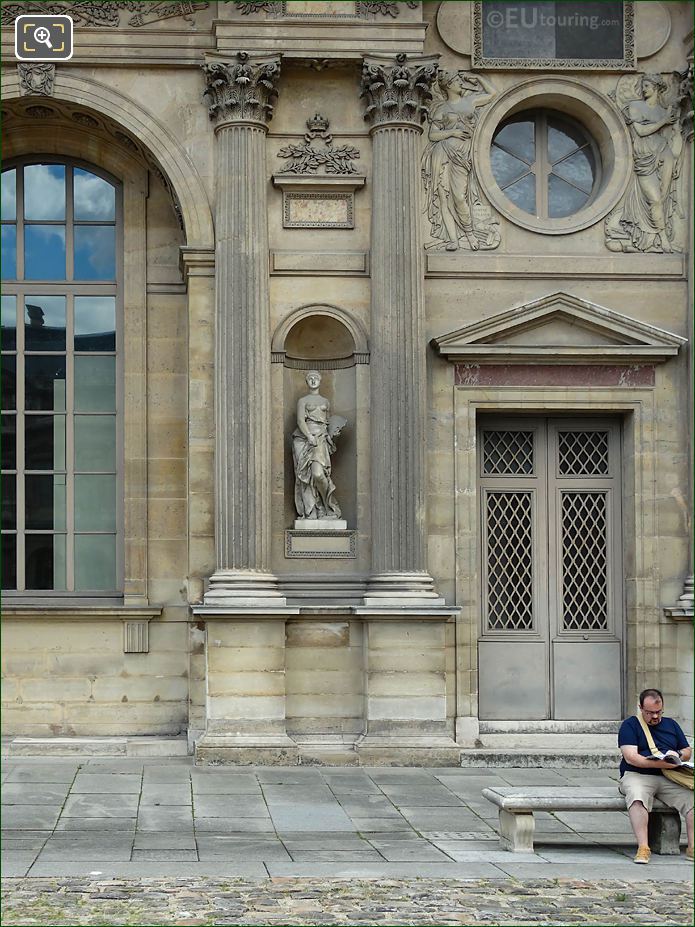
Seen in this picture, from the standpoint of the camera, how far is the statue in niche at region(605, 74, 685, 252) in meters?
17.0

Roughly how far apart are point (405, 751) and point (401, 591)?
5.32ft

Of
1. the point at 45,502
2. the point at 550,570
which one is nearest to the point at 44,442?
the point at 45,502

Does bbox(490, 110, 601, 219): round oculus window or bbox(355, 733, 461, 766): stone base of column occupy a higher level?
bbox(490, 110, 601, 219): round oculus window

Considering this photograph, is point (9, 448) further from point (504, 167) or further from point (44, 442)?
point (504, 167)

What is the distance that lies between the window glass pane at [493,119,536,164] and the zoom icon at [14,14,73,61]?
481cm

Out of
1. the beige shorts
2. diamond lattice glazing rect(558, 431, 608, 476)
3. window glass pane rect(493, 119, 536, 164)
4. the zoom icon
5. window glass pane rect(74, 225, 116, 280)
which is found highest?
the zoom icon

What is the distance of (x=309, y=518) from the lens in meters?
16.5

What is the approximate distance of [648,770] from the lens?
38.3 ft

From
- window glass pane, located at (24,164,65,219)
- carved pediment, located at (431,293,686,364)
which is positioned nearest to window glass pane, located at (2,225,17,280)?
window glass pane, located at (24,164,65,219)

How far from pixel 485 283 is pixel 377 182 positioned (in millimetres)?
1589

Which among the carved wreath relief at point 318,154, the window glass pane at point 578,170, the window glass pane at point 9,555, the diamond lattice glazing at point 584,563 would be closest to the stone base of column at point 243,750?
the window glass pane at point 9,555

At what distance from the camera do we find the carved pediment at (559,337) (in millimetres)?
16438

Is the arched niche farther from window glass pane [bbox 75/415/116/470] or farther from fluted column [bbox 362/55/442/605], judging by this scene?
window glass pane [bbox 75/415/116/470]

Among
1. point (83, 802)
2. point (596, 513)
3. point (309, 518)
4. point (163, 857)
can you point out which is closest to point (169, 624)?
point (309, 518)
